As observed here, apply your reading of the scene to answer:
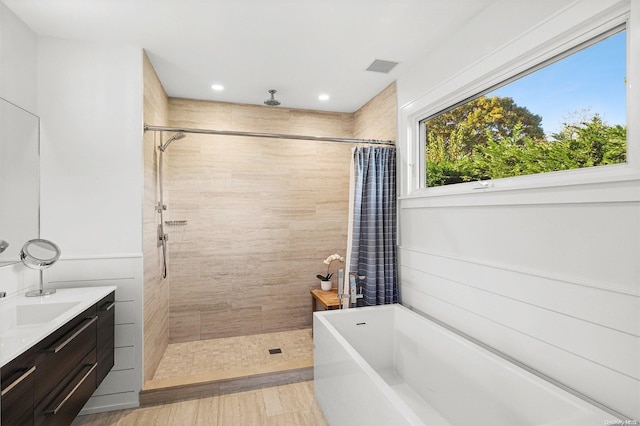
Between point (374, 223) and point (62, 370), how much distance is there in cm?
217

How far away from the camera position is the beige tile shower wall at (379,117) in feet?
9.64

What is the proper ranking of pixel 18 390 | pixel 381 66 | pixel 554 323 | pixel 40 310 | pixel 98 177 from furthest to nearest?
pixel 381 66 → pixel 98 177 → pixel 40 310 → pixel 554 323 → pixel 18 390

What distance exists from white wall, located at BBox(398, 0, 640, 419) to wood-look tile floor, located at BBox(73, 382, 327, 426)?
46.7 inches

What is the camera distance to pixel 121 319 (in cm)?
233

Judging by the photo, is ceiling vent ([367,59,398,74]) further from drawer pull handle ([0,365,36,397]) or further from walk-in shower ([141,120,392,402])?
drawer pull handle ([0,365,36,397])

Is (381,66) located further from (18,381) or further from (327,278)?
(18,381)

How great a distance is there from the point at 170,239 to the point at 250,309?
113 centimetres

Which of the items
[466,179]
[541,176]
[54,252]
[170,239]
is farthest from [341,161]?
[54,252]

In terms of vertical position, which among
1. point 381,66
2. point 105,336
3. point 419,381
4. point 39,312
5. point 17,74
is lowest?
point 419,381

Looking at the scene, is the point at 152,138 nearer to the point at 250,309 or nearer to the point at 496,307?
the point at 250,309

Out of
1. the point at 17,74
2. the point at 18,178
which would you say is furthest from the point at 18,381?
the point at 17,74

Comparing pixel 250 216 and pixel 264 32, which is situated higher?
pixel 264 32

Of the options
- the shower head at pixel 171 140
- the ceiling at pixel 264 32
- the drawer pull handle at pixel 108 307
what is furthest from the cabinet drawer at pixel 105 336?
the ceiling at pixel 264 32

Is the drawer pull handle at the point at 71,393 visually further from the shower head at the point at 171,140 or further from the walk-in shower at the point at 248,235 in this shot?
the shower head at the point at 171,140
